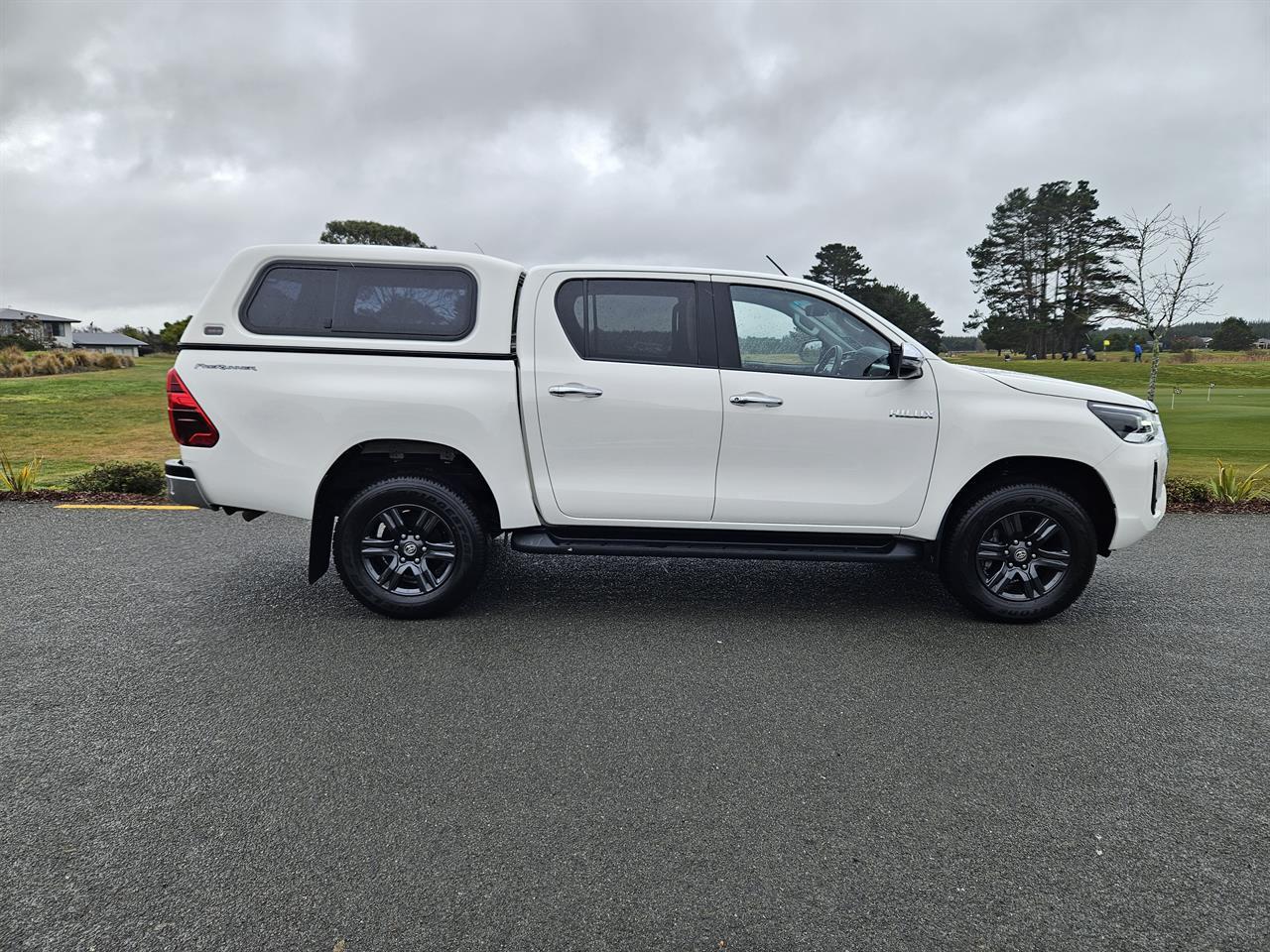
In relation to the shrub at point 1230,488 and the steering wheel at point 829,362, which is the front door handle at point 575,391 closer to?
the steering wheel at point 829,362

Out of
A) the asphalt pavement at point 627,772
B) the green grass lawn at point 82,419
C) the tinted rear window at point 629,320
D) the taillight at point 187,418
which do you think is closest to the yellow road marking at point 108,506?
the green grass lawn at point 82,419

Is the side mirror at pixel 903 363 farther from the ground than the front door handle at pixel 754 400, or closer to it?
farther from the ground

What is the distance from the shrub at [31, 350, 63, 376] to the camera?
2127cm

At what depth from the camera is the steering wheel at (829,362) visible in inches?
171

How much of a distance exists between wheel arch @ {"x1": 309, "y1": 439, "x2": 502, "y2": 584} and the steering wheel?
199 centimetres

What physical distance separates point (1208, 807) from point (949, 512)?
2024 millimetres

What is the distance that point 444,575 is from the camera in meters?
4.43

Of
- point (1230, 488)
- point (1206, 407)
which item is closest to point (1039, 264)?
point (1206, 407)

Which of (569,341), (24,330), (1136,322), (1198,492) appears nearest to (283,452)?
(569,341)

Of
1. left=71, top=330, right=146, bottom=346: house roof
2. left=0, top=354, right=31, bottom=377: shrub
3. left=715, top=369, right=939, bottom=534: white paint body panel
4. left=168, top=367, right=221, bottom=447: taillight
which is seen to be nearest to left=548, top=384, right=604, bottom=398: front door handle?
left=715, top=369, right=939, bottom=534: white paint body panel

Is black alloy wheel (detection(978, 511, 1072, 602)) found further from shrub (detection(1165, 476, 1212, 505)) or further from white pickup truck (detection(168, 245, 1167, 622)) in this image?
shrub (detection(1165, 476, 1212, 505))

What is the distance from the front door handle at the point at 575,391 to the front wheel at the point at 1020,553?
7.12 feet

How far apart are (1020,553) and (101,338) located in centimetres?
9056

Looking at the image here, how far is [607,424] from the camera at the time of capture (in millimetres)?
4281
